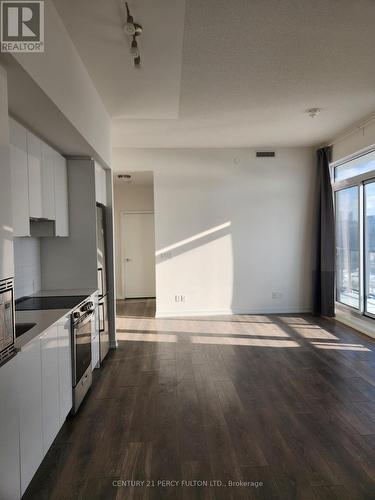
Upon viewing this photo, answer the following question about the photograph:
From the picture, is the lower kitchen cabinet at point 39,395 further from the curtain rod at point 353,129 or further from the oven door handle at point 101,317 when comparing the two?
the curtain rod at point 353,129

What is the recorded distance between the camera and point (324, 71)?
327 cm

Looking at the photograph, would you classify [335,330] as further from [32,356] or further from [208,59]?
[32,356]

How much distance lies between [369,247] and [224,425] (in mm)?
3700

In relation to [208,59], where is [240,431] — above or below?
below

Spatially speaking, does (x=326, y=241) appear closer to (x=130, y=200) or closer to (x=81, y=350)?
(x=130, y=200)

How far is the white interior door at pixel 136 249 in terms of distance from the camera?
8031mm

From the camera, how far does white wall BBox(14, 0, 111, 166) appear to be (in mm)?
2010

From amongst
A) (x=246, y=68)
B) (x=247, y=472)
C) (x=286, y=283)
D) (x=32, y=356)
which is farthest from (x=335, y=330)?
(x=32, y=356)

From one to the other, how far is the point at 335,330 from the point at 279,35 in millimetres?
4068

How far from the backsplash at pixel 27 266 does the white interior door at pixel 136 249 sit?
168 inches

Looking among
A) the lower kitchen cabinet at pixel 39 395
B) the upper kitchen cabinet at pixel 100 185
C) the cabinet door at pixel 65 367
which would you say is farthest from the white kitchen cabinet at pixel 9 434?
the upper kitchen cabinet at pixel 100 185

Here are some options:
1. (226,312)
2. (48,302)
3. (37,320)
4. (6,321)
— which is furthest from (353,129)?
(6,321)

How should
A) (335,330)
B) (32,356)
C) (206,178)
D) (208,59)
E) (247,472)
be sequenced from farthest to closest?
(206,178), (335,330), (208,59), (247,472), (32,356)

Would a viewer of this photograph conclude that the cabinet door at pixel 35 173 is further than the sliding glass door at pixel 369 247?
No
